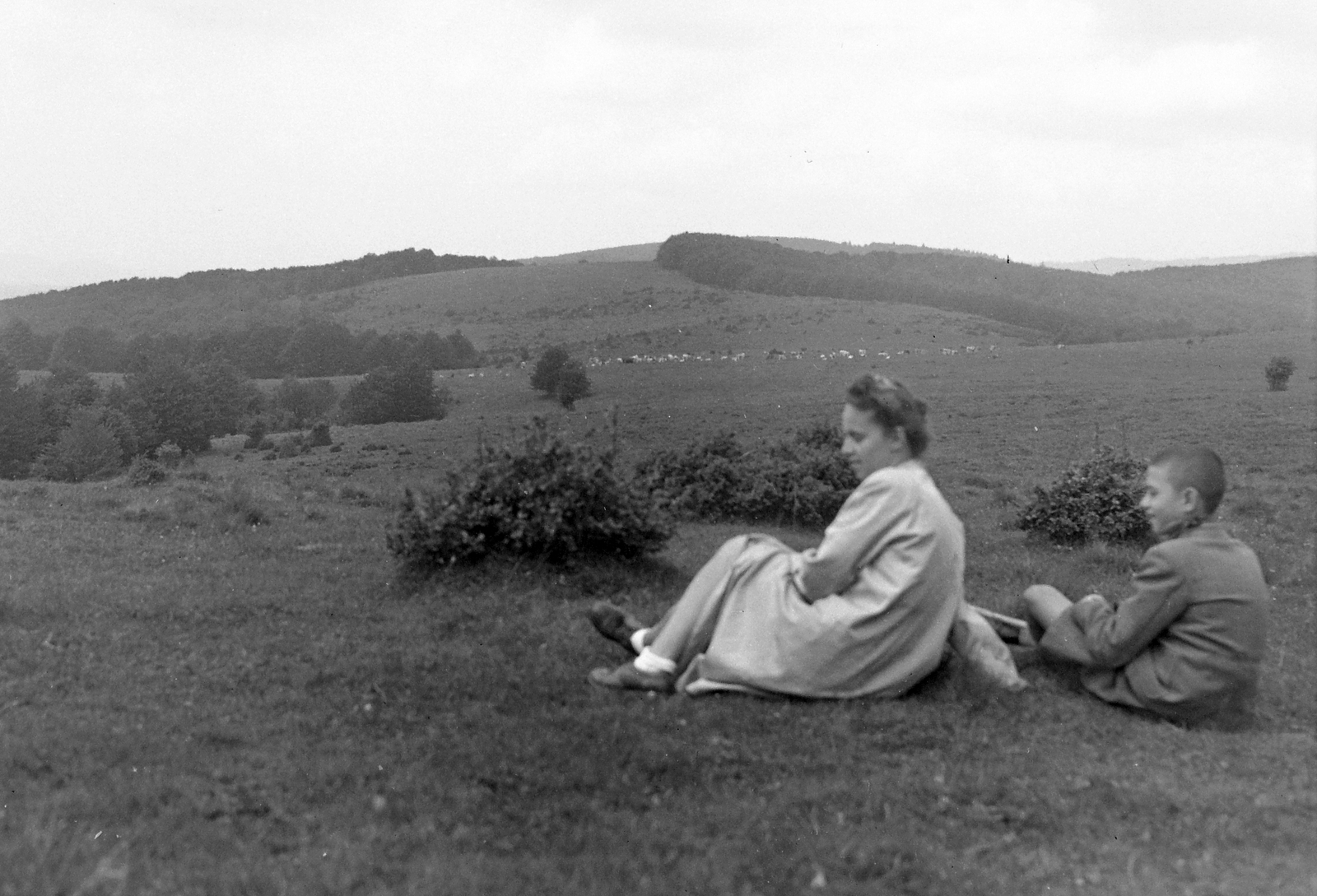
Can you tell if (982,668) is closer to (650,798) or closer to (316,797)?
(650,798)

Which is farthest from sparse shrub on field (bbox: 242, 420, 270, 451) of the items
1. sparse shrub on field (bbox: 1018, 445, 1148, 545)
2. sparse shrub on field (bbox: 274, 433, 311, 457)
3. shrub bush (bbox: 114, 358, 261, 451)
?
sparse shrub on field (bbox: 1018, 445, 1148, 545)

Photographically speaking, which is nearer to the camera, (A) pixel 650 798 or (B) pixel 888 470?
(A) pixel 650 798

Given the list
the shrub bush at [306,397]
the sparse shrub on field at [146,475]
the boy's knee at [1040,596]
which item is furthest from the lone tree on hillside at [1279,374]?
the shrub bush at [306,397]

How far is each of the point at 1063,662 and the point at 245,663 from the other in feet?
17.7

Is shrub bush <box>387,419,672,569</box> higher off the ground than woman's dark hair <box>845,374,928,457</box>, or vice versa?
woman's dark hair <box>845,374,928,457</box>

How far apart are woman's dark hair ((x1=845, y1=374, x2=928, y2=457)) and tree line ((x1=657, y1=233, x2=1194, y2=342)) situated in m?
51.3

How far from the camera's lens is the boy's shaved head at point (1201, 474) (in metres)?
6.08

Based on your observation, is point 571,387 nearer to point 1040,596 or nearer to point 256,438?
point 256,438

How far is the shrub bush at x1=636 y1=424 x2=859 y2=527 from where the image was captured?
14.3 meters

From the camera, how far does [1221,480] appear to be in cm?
610

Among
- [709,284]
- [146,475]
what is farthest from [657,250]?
[146,475]

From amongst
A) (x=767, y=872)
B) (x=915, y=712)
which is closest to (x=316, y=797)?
(x=767, y=872)

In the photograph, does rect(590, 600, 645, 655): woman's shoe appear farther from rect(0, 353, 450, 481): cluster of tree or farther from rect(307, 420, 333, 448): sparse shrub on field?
rect(0, 353, 450, 481): cluster of tree

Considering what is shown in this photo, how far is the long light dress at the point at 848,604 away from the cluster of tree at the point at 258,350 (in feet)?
132
